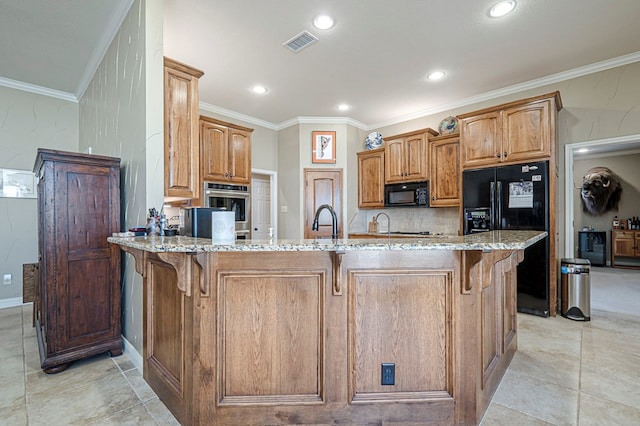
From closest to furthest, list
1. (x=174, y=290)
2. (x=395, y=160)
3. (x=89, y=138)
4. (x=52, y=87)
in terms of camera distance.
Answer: (x=174, y=290)
(x=89, y=138)
(x=52, y=87)
(x=395, y=160)

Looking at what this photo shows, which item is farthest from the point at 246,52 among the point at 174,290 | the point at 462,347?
the point at 462,347

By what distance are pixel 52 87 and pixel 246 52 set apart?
2934mm

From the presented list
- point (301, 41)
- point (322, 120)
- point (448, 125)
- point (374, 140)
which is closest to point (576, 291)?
point (448, 125)

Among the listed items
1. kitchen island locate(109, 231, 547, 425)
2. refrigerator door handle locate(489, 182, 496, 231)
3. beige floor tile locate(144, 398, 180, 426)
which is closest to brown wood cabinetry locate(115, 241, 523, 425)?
kitchen island locate(109, 231, 547, 425)

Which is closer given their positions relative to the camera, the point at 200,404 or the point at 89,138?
the point at 200,404

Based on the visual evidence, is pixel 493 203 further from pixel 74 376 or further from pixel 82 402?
pixel 74 376

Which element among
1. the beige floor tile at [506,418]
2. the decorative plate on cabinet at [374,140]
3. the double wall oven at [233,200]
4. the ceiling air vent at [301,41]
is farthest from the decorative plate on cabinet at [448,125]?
the beige floor tile at [506,418]

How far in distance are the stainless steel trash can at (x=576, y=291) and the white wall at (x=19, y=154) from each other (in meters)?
6.61

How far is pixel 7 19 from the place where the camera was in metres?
2.67

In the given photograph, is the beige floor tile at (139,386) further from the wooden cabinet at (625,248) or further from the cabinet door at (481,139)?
the wooden cabinet at (625,248)

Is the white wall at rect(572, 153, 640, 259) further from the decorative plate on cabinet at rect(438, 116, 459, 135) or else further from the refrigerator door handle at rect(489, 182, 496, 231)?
the refrigerator door handle at rect(489, 182, 496, 231)

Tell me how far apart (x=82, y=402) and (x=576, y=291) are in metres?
4.52

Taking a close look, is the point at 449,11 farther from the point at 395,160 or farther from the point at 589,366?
the point at 589,366

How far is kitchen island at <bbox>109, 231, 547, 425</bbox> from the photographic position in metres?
1.51
